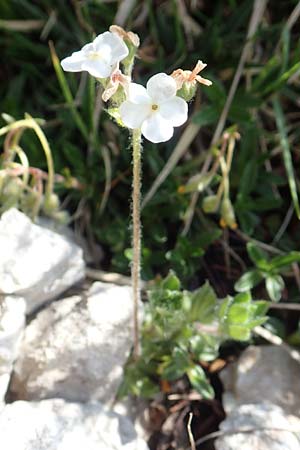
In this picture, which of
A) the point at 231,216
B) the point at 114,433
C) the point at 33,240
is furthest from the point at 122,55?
the point at 114,433

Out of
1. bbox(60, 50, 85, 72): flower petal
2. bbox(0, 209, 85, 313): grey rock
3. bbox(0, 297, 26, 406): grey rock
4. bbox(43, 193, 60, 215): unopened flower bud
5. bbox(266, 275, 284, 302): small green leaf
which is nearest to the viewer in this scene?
bbox(60, 50, 85, 72): flower petal

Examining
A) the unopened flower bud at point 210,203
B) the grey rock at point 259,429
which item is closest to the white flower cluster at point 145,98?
the unopened flower bud at point 210,203

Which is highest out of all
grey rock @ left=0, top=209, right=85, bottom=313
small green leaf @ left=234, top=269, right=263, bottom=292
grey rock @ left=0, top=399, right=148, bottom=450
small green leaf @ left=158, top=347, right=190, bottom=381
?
grey rock @ left=0, top=209, right=85, bottom=313

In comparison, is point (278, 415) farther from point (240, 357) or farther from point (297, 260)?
point (297, 260)

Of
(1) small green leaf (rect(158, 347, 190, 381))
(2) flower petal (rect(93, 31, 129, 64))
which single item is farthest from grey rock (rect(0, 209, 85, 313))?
(2) flower petal (rect(93, 31, 129, 64))

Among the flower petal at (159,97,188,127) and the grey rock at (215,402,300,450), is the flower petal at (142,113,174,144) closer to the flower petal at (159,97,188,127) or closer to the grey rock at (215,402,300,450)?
the flower petal at (159,97,188,127)

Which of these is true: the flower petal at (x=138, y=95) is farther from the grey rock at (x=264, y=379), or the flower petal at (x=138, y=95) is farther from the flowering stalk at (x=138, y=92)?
the grey rock at (x=264, y=379)

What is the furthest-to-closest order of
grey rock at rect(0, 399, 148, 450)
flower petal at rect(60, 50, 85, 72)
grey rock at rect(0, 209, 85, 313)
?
1. grey rock at rect(0, 209, 85, 313)
2. grey rock at rect(0, 399, 148, 450)
3. flower petal at rect(60, 50, 85, 72)
